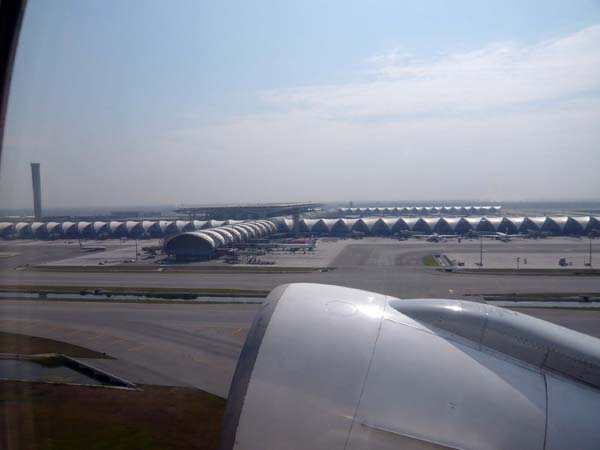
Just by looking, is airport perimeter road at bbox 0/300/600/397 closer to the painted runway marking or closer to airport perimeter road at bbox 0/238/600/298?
the painted runway marking

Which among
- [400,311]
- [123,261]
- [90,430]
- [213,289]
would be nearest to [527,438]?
[400,311]

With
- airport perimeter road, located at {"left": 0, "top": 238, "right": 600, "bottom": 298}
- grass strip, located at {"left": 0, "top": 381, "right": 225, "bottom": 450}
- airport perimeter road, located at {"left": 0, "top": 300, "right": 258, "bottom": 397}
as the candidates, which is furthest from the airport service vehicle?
airport perimeter road, located at {"left": 0, "top": 238, "right": 600, "bottom": 298}

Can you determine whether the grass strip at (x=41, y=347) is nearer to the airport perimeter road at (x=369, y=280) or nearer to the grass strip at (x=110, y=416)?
the grass strip at (x=110, y=416)

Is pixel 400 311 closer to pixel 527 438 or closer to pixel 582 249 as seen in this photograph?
pixel 527 438

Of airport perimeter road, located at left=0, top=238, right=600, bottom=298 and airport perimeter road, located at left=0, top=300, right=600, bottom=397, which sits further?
airport perimeter road, located at left=0, top=238, right=600, bottom=298

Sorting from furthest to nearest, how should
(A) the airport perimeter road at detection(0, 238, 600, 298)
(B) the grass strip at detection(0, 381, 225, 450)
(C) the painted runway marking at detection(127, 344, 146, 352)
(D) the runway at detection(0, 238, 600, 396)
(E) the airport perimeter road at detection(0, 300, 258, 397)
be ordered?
1. (A) the airport perimeter road at detection(0, 238, 600, 298)
2. (C) the painted runway marking at detection(127, 344, 146, 352)
3. (D) the runway at detection(0, 238, 600, 396)
4. (E) the airport perimeter road at detection(0, 300, 258, 397)
5. (B) the grass strip at detection(0, 381, 225, 450)

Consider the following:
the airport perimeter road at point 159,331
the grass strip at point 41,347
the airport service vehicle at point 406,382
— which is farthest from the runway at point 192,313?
the airport service vehicle at point 406,382
